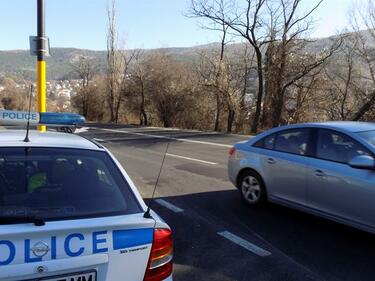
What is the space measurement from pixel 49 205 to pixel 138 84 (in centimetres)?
3852

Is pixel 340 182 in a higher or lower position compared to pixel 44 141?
lower

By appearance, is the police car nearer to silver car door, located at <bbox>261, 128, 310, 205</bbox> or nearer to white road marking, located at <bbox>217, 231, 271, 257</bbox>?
white road marking, located at <bbox>217, 231, 271, 257</bbox>

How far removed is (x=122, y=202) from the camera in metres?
2.92

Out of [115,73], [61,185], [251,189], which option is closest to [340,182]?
[251,189]

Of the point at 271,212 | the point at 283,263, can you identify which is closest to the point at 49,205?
the point at 283,263

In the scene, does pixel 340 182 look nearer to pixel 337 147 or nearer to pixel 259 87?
pixel 337 147

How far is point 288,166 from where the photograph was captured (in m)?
6.49

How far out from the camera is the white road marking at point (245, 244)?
5131mm

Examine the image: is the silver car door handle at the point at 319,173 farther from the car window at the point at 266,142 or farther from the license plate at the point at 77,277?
the license plate at the point at 77,277

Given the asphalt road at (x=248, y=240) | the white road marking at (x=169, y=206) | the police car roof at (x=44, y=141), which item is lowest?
the white road marking at (x=169, y=206)

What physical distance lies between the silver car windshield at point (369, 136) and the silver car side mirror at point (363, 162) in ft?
1.16

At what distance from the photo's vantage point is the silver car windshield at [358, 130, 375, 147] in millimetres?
5630

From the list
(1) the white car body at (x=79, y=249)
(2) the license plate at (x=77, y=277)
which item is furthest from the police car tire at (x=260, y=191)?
(2) the license plate at (x=77, y=277)

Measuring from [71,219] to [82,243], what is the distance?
22 centimetres
